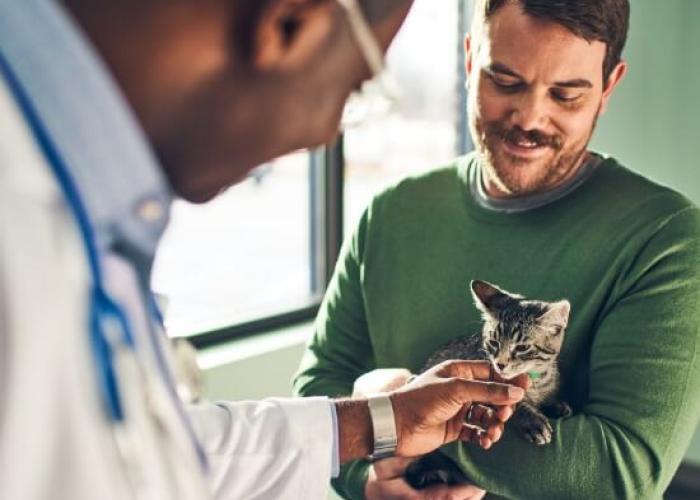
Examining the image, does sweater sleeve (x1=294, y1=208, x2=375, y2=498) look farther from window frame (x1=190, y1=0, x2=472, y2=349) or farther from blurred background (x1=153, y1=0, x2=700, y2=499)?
window frame (x1=190, y1=0, x2=472, y2=349)

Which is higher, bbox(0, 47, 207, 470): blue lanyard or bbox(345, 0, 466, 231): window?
bbox(0, 47, 207, 470): blue lanyard

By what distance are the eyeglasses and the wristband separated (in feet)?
1.77

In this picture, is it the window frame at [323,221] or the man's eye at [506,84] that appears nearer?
the man's eye at [506,84]

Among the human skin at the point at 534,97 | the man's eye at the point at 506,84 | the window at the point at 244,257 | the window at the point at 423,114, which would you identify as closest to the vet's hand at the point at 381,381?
the human skin at the point at 534,97

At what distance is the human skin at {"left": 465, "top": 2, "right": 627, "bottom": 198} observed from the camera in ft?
4.27

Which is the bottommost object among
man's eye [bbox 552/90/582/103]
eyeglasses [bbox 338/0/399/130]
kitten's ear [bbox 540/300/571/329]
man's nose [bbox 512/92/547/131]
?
kitten's ear [bbox 540/300/571/329]

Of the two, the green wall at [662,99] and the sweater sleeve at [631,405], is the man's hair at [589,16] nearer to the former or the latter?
the sweater sleeve at [631,405]

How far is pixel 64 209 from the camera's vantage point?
0.47 meters

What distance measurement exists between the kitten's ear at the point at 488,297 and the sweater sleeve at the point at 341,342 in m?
0.22

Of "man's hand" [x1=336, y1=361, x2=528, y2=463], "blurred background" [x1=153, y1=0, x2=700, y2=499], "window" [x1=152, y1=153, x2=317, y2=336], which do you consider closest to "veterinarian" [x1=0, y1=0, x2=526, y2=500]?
"man's hand" [x1=336, y1=361, x2=528, y2=463]

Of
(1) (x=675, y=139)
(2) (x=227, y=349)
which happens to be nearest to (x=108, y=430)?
(2) (x=227, y=349)

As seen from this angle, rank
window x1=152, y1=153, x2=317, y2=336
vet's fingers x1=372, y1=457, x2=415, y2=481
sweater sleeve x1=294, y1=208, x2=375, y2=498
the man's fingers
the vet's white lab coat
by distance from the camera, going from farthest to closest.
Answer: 1. window x1=152, y1=153, x2=317, y2=336
2. sweater sleeve x1=294, y1=208, x2=375, y2=498
3. vet's fingers x1=372, y1=457, x2=415, y2=481
4. the man's fingers
5. the vet's white lab coat

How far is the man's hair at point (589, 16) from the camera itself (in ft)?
4.21

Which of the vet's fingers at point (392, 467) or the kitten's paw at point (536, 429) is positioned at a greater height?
the kitten's paw at point (536, 429)
